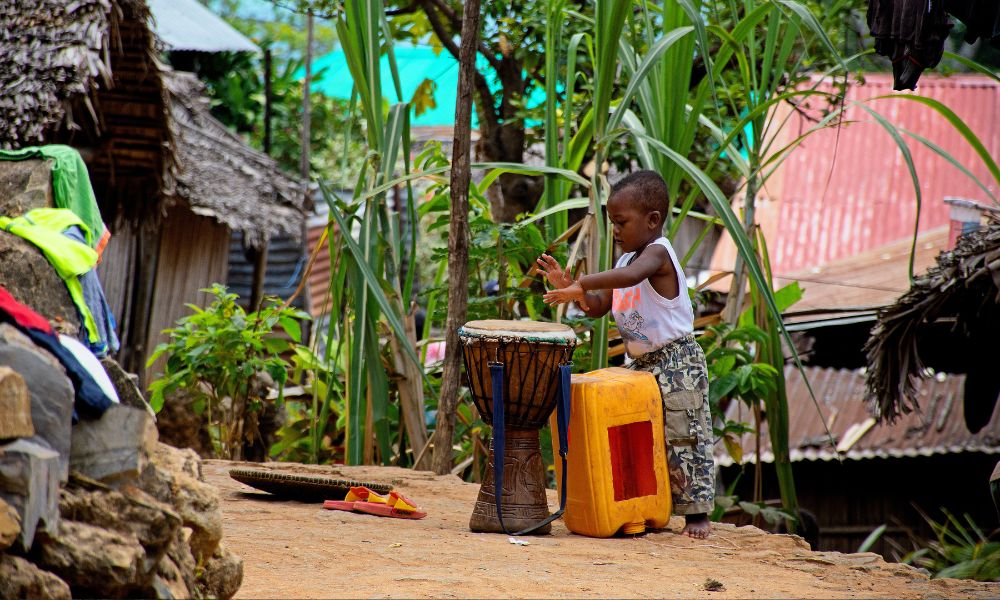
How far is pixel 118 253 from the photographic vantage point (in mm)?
8953

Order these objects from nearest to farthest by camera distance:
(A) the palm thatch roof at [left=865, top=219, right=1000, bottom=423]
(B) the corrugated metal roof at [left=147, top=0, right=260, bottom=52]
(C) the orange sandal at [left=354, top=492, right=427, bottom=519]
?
1. (C) the orange sandal at [left=354, top=492, right=427, bottom=519]
2. (A) the palm thatch roof at [left=865, top=219, right=1000, bottom=423]
3. (B) the corrugated metal roof at [left=147, top=0, right=260, bottom=52]

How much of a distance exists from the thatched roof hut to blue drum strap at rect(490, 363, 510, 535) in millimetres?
3810

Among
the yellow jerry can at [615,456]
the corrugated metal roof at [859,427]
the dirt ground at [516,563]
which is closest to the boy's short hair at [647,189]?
the yellow jerry can at [615,456]

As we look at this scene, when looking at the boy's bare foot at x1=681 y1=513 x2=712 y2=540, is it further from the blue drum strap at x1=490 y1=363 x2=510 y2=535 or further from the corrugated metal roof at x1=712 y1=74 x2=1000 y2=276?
the corrugated metal roof at x1=712 y1=74 x2=1000 y2=276

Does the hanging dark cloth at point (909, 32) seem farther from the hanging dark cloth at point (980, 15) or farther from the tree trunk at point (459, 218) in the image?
the tree trunk at point (459, 218)

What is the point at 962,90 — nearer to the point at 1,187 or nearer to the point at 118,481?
the point at 1,187

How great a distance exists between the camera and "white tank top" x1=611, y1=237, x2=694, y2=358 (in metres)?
3.66

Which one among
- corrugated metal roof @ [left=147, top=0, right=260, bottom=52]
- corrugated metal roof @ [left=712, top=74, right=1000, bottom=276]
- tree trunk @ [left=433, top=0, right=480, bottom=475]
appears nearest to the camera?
tree trunk @ [left=433, top=0, right=480, bottom=475]

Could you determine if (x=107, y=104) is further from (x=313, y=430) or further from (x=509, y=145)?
(x=313, y=430)

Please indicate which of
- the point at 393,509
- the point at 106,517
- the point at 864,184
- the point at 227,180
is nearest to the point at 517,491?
the point at 393,509

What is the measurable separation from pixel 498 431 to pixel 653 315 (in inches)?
26.9

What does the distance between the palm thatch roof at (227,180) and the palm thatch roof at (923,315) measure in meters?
5.84

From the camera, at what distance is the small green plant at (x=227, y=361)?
18.3ft

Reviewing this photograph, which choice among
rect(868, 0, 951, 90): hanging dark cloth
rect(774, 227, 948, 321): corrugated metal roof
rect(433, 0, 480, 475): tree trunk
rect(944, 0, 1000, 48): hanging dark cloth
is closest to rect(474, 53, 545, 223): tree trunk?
rect(774, 227, 948, 321): corrugated metal roof
